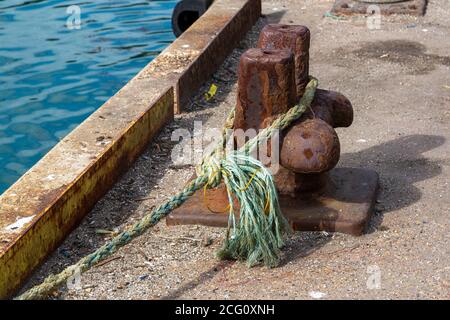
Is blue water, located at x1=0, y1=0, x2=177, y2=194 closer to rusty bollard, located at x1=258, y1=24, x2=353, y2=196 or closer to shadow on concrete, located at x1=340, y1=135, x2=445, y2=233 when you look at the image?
shadow on concrete, located at x1=340, y1=135, x2=445, y2=233

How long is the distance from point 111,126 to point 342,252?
1.71 m

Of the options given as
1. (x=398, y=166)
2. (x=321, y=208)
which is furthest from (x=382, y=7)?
(x=321, y=208)

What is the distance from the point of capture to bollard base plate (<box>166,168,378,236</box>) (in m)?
4.21

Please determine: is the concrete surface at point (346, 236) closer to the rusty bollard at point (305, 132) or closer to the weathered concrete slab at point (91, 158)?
the weathered concrete slab at point (91, 158)

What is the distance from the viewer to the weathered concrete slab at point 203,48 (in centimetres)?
612

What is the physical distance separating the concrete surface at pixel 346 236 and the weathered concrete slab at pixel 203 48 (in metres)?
0.13

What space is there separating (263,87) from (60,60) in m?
5.38

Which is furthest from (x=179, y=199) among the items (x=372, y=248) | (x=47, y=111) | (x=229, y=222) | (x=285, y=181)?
(x=47, y=111)

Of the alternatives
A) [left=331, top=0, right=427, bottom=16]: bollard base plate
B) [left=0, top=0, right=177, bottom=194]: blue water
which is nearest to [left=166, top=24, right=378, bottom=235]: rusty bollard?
[left=0, top=0, right=177, bottom=194]: blue water

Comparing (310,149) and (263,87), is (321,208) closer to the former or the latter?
(310,149)

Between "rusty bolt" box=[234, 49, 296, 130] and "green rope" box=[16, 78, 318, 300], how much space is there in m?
0.07

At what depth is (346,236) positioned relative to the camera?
4.20 m

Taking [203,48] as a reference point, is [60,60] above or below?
below

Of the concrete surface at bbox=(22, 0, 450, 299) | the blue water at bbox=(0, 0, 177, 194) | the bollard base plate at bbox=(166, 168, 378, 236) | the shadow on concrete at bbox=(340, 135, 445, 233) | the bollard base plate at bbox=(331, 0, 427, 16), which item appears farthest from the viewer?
the bollard base plate at bbox=(331, 0, 427, 16)
